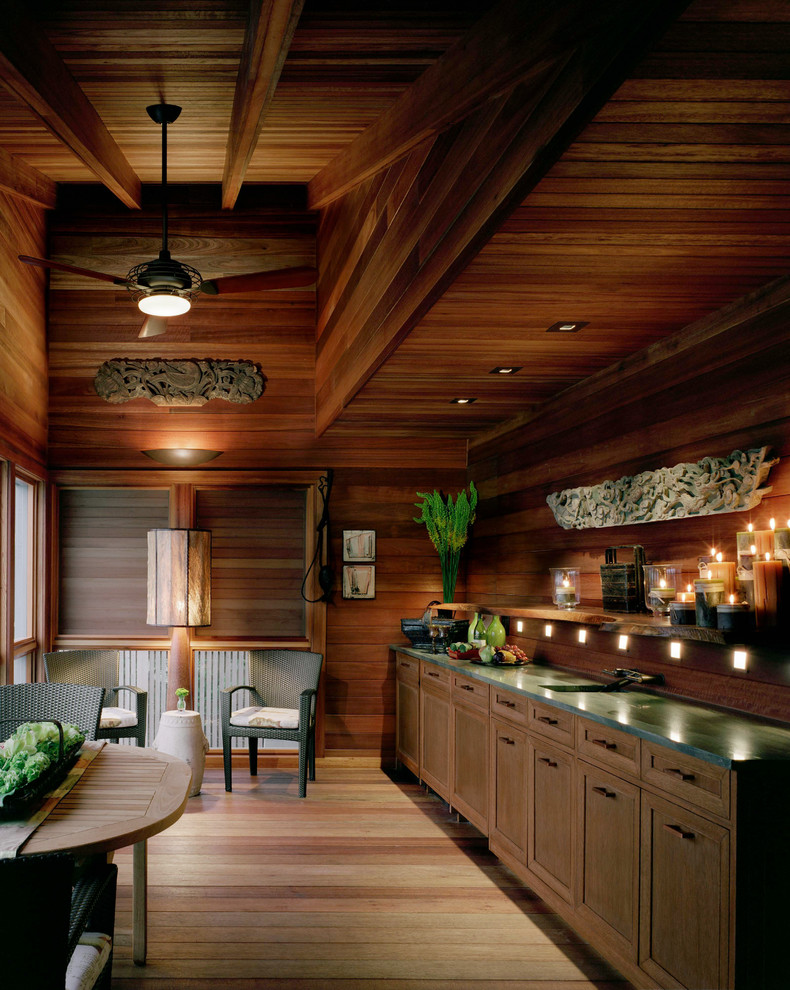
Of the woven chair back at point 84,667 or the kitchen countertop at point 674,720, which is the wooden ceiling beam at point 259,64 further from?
the woven chair back at point 84,667

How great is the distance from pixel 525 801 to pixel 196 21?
12.2ft

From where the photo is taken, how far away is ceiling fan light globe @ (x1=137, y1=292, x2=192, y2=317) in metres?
4.39

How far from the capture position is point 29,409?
19.9 feet

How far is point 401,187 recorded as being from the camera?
3875 millimetres

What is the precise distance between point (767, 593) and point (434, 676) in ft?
10.0

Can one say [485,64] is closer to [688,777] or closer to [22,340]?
[688,777]

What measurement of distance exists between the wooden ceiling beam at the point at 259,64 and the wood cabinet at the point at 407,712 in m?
3.46

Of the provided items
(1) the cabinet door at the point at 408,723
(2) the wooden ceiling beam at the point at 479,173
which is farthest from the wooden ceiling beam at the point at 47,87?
(1) the cabinet door at the point at 408,723

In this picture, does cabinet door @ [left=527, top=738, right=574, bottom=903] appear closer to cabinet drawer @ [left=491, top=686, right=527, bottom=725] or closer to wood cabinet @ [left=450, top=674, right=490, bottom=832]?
cabinet drawer @ [left=491, top=686, right=527, bottom=725]

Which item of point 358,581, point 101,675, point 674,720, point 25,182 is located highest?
point 25,182

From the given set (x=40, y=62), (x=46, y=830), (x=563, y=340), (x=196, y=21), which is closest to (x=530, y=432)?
(x=563, y=340)

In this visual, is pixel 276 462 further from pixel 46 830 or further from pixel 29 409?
pixel 46 830

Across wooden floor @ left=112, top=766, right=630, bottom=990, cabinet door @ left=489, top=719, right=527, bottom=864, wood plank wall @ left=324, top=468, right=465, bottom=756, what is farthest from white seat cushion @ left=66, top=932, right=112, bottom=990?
wood plank wall @ left=324, top=468, right=465, bottom=756

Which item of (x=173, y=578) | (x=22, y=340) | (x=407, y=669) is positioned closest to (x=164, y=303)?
(x=22, y=340)
